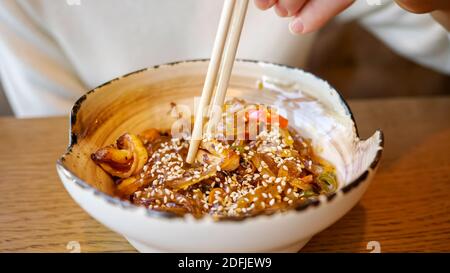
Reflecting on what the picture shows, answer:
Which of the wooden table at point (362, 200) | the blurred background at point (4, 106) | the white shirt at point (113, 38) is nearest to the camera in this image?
the wooden table at point (362, 200)

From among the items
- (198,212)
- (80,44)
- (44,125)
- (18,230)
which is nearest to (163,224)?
(198,212)

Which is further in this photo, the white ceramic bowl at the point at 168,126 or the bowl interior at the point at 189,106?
the bowl interior at the point at 189,106

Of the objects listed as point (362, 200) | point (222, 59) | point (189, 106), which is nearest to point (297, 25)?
point (222, 59)

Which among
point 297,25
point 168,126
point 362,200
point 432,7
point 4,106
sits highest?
point 4,106

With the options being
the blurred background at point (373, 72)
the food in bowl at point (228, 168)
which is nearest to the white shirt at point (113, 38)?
the food in bowl at point (228, 168)

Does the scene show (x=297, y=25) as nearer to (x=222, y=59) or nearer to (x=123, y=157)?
(x=222, y=59)

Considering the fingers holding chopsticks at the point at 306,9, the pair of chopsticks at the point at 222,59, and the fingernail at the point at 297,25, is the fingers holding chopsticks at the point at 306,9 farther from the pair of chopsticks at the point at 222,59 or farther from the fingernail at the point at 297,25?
the pair of chopsticks at the point at 222,59
